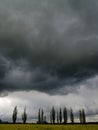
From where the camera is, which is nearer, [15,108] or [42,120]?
[15,108]

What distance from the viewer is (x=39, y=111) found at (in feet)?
398

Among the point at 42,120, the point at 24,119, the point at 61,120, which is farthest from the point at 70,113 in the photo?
the point at 24,119

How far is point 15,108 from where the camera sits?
111 meters

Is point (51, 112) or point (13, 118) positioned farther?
point (51, 112)

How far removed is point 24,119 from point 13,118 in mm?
7678

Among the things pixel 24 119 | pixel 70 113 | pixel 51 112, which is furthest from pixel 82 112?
pixel 24 119

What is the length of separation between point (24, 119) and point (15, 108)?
7.66 m

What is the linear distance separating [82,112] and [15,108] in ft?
132

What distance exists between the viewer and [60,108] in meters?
121

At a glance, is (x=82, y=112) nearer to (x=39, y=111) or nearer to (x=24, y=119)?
(x=39, y=111)

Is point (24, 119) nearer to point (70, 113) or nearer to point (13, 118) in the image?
point (13, 118)

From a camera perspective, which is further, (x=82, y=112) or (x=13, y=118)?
(x=82, y=112)

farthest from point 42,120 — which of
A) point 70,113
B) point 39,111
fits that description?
point 70,113

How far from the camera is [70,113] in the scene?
122625 mm
